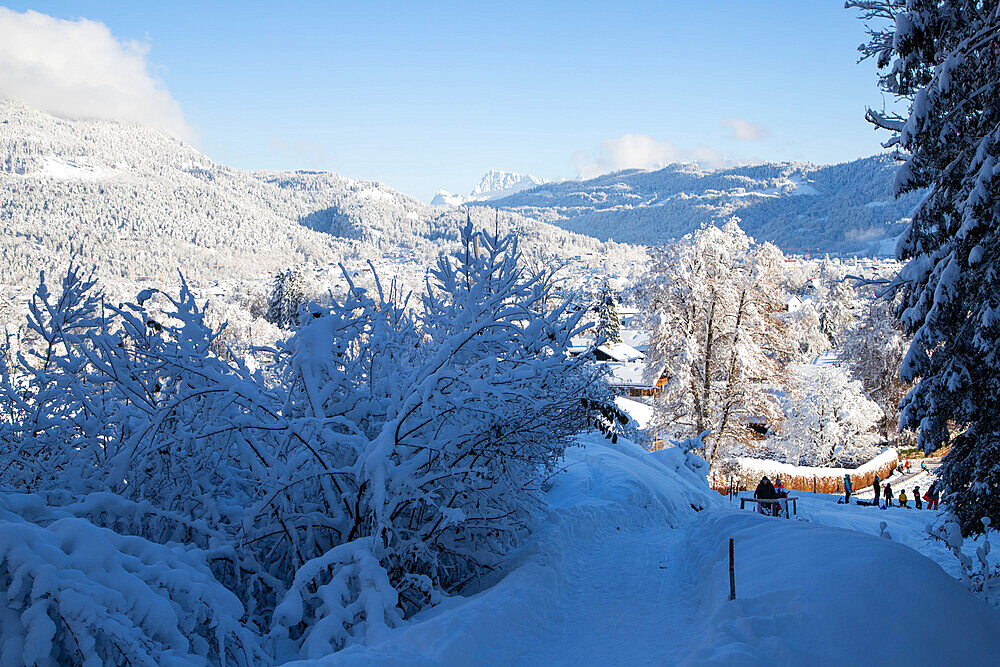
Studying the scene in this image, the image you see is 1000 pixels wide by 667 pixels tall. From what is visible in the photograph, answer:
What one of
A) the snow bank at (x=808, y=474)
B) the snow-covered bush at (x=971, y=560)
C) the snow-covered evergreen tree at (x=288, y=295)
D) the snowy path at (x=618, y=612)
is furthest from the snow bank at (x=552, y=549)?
the snow-covered evergreen tree at (x=288, y=295)

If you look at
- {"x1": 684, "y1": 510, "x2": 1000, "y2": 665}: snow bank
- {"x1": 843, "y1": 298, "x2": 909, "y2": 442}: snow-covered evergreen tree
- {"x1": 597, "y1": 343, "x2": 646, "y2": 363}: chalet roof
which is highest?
{"x1": 684, "y1": 510, "x2": 1000, "y2": 665}: snow bank

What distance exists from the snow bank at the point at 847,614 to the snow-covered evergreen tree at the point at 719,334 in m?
15.1

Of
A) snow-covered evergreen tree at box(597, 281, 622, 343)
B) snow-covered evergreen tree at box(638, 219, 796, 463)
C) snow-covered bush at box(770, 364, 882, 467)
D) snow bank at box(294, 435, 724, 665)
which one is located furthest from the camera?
snow-covered bush at box(770, 364, 882, 467)

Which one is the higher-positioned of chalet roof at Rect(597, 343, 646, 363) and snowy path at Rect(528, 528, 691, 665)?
snowy path at Rect(528, 528, 691, 665)

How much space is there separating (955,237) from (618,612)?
5.68 m

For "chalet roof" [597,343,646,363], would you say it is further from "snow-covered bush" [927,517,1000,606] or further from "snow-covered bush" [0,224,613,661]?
"snow-covered bush" [0,224,613,661]

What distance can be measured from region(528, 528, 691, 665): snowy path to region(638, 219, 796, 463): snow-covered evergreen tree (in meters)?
12.1

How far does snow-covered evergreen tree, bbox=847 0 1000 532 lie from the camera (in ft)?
23.7

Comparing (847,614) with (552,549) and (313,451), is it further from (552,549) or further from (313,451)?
Answer: (313,451)

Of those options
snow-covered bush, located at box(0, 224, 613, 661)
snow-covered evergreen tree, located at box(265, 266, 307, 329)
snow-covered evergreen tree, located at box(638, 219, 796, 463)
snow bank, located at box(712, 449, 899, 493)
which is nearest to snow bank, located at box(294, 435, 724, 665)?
snow-covered bush, located at box(0, 224, 613, 661)

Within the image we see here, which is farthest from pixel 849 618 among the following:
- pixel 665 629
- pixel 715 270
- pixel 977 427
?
pixel 715 270

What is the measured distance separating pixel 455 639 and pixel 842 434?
111 ft

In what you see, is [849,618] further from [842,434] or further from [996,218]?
[842,434]

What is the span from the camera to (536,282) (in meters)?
9.21
